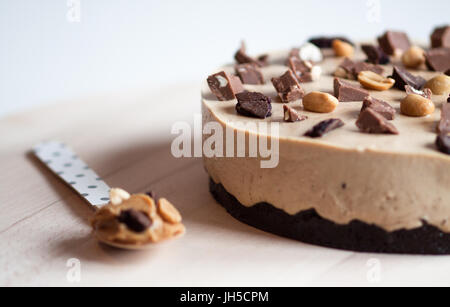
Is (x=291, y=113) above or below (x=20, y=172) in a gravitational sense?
above

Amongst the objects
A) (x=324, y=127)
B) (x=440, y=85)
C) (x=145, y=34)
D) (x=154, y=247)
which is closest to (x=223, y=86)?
(x=324, y=127)

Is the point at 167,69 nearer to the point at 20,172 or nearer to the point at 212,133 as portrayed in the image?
the point at 20,172

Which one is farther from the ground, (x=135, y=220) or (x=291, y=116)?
(x=291, y=116)

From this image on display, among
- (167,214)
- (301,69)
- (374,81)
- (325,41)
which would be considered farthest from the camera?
(325,41)

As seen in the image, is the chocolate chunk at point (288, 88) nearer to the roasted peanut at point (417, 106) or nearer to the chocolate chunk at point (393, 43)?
the roasted peanut at point (417, 106)

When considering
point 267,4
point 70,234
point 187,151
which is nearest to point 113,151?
point 187,151

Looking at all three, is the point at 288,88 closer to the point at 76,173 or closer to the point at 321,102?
the point at 321,102

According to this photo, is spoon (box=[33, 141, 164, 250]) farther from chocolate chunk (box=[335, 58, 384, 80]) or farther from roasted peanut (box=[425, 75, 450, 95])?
roasted peanut (box=[425, 75, 450, 95])
